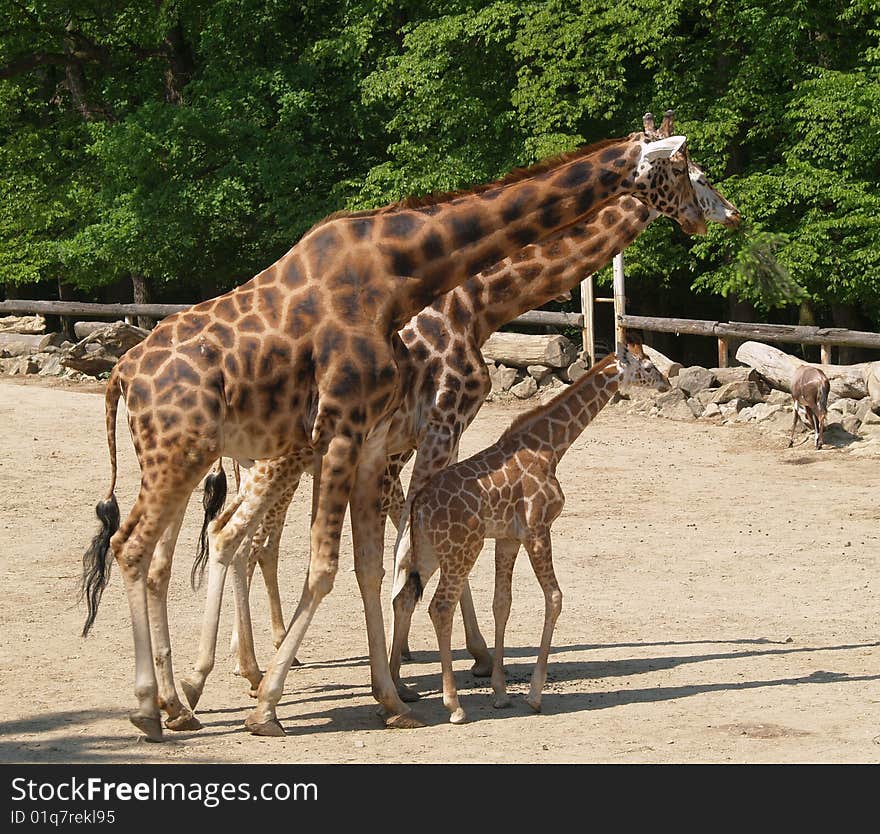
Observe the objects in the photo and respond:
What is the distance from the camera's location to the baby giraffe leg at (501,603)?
808 centimetres

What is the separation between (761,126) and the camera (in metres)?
21.6

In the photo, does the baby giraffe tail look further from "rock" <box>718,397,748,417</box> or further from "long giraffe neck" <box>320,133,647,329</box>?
"rock" <box>718,397,748,417</box>

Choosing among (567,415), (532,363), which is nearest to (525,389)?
(532,363)

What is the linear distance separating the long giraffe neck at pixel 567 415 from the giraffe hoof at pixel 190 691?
239cm

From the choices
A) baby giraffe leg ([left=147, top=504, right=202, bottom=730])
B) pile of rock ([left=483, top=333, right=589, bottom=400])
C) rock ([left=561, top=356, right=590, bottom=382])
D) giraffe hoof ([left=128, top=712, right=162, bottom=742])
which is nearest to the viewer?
giraffe hoof ([left=128, top=712, right=162, bottom=742])

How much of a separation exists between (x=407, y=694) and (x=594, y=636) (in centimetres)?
193

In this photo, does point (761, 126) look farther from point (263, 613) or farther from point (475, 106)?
point (263, 613)

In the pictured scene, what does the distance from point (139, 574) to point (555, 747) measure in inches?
94.5

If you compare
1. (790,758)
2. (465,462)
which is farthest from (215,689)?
(790,758)

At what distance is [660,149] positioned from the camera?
849 centimetres

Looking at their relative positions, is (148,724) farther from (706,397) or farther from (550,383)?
(550,383)

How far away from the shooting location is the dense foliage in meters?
20.7

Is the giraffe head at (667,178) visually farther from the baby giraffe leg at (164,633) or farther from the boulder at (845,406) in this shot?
the boulder at (845,406)

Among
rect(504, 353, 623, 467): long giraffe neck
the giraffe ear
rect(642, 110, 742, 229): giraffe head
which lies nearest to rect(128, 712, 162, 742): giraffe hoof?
rect(504, 353, 623, 467): long giraffe neck
